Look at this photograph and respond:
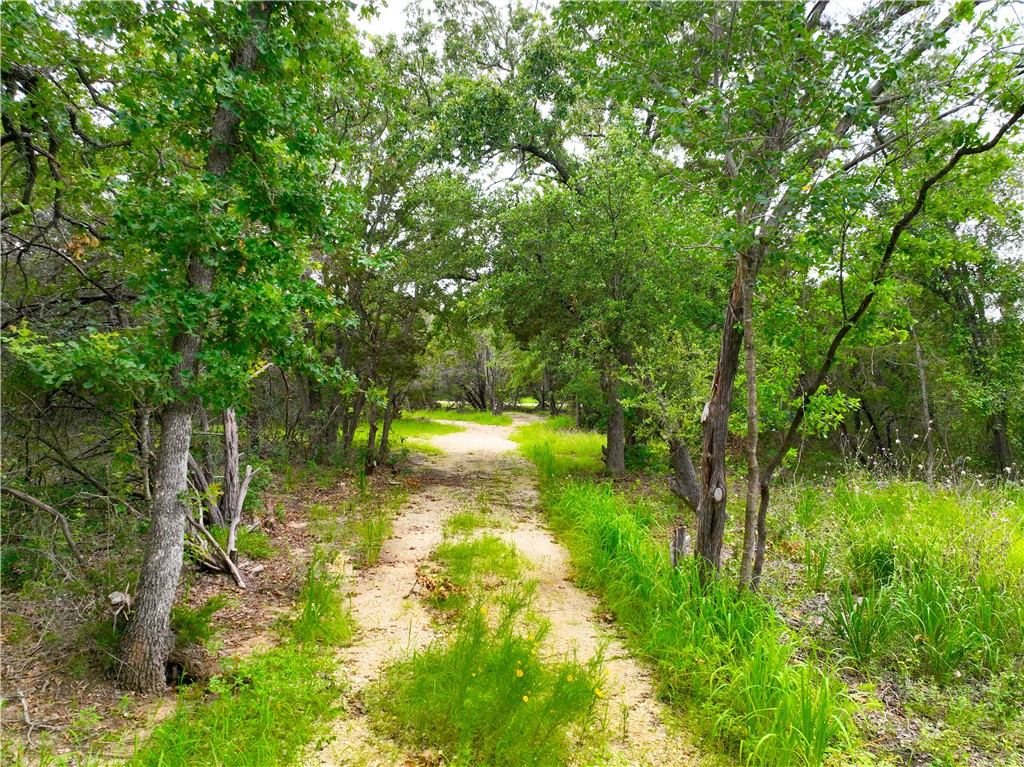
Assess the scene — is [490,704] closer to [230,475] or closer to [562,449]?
[230,475]

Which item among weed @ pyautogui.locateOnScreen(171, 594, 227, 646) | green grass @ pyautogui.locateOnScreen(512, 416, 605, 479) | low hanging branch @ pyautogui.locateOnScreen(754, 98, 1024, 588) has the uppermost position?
low hanging branch @ pyautogui.locateOnScreen(754, 98, 1024, 588)

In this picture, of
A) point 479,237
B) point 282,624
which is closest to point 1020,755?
point 282,624

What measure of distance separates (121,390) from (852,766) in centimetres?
480

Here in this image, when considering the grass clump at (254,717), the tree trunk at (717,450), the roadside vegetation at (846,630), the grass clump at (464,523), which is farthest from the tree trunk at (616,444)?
the grass clump at (254,717)

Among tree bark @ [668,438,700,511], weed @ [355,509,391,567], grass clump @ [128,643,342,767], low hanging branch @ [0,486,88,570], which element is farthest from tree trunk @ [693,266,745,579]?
low hanging branch @ [0,486,88,570]

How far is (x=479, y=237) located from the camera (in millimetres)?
9875

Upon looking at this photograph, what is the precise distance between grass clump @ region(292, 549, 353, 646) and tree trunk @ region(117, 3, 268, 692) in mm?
884

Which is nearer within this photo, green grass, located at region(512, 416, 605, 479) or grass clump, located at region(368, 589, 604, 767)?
grass clump, located at region(368, 589, 604, 767)

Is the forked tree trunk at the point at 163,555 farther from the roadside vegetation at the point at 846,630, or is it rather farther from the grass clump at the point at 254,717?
the roadside vegetation at the point at 846,630

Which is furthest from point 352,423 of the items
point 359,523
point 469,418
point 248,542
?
point 469,418

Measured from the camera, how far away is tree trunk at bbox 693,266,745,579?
4328mm

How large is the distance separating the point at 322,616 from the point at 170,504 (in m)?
1.52

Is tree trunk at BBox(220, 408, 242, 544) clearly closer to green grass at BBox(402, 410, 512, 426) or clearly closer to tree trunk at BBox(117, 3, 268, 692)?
tree trunk at BBox(117, 3, 268, 692)

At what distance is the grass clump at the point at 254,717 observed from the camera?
2520 mm
